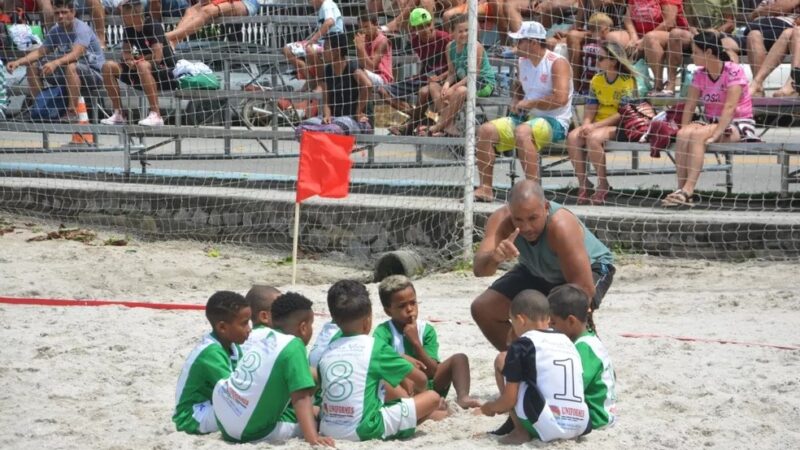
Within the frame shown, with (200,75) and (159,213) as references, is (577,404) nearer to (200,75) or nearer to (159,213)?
(159,213)

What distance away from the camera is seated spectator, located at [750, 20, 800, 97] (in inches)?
427

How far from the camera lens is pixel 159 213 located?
12594 mm

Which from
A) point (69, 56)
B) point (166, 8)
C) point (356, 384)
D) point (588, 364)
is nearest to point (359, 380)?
point (356, 384)

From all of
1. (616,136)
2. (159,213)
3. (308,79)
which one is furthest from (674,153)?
(159,213)

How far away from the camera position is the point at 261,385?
5.78m

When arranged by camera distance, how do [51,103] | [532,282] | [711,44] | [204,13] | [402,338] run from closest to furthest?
[402,338]
[532,282]
[711,44]
[204,13]
[51,103]

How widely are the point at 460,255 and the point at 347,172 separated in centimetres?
162

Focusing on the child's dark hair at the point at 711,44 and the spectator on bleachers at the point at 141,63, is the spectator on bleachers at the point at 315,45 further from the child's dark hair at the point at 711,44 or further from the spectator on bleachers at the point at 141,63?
the child's dark hair at the point at 711,44

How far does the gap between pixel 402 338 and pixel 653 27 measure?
6.07m

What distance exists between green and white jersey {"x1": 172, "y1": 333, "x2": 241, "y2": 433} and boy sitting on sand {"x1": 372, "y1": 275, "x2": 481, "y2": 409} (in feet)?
2.63

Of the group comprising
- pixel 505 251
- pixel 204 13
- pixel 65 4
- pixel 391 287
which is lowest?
pixel 391 287

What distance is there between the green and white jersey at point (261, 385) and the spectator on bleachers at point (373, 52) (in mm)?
6969

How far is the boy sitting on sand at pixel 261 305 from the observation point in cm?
625

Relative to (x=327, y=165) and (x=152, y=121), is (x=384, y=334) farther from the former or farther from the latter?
(x=152, y=121)
